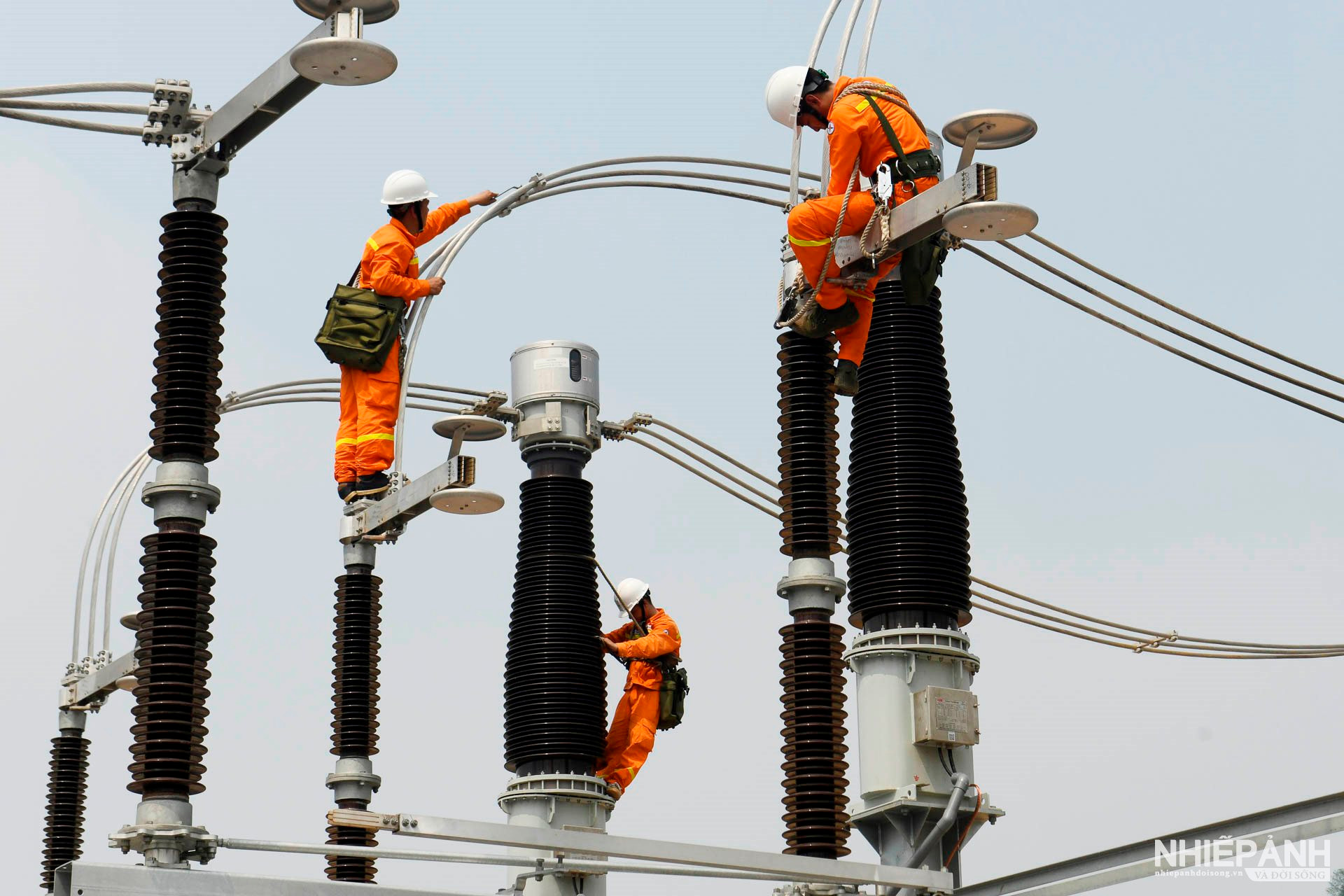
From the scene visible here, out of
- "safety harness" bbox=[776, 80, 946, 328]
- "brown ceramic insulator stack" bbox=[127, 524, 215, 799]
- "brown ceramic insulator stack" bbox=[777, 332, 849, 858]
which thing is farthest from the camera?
"brown ceramic insulator stack" bbox=[777, 332, 849, 858]

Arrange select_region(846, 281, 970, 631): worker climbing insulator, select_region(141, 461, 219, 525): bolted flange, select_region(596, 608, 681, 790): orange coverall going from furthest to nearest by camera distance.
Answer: select_region(596, 608, 681, 790): orange coverall
select_region(846, 281, 970, 631): worker climbing insulator
select_region(141, 461, 219, 525): bolted flange

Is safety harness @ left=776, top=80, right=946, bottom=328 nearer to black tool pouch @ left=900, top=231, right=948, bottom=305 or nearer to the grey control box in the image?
black tool pouch @ left=900, top=231, right=948, bottom=305

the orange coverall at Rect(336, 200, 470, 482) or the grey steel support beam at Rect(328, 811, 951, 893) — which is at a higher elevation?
the orange coverall at Rect(336, 200, 470, 482)

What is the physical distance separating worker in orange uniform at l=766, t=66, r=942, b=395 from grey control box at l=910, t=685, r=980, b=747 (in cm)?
187

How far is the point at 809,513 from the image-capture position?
11422 mm

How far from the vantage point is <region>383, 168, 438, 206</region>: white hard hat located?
13773 mm

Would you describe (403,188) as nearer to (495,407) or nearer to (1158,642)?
(495,407)

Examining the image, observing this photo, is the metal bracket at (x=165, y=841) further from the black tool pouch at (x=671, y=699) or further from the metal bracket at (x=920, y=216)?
the black tool pouch at (x=671, y=699)

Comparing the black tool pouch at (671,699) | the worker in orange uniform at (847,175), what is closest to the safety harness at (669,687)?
the black tool pouch at (671,699)

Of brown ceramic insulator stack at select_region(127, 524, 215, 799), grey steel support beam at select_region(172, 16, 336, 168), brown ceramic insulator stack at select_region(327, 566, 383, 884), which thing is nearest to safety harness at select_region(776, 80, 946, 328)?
grey steel support beam at select_region(172, 16, 336, 168)

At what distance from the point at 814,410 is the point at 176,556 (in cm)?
391

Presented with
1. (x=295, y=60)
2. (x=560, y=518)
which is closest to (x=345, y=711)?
(x=560, y=518)

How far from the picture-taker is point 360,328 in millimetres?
13094

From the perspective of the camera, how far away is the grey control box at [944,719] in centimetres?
934
